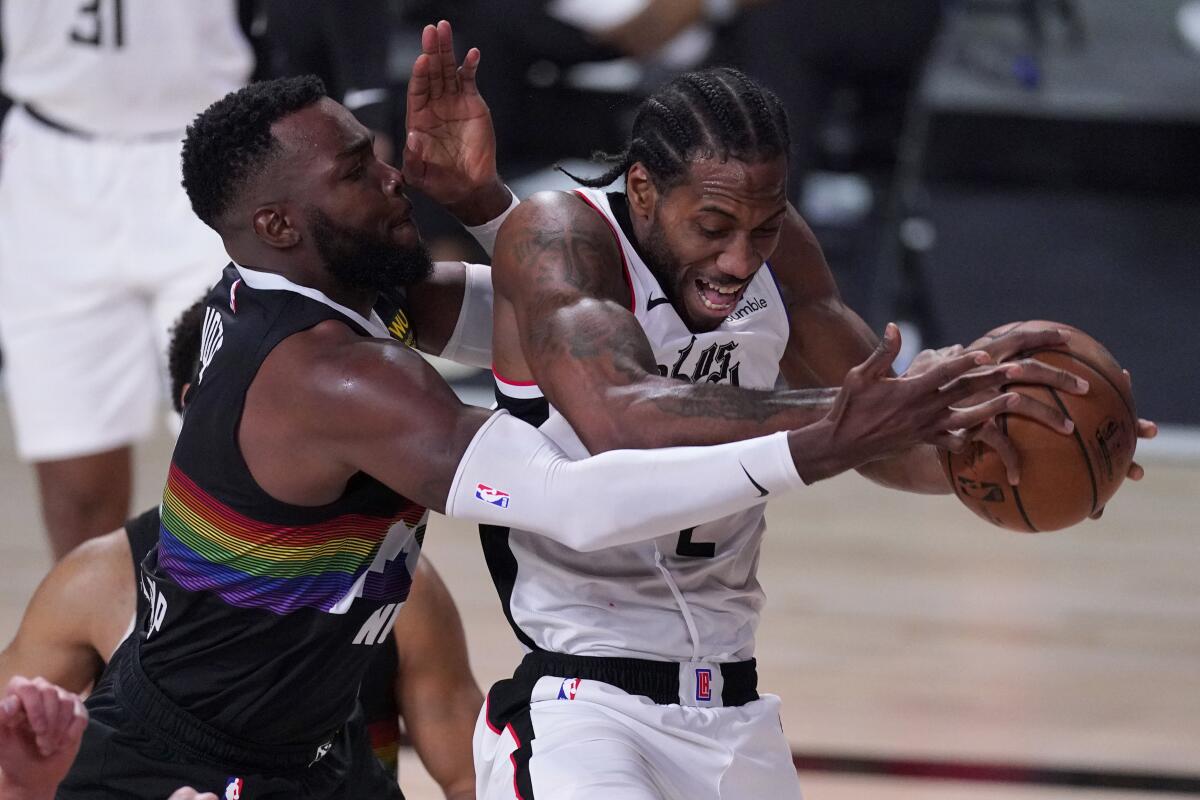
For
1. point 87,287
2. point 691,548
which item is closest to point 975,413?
point 691,548

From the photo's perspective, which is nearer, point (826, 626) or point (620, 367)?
point (620, 367)

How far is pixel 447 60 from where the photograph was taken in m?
3.31

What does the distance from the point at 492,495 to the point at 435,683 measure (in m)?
0.98

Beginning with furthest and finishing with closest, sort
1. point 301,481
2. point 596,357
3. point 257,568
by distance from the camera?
point 257,568 → point 301,481 → point 596,357

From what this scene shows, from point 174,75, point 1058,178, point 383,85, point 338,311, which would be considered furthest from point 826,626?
point 1058,178

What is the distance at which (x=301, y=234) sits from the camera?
9.76ft

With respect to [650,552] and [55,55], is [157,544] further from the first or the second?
[55,55]

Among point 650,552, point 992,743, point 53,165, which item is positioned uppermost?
point 650,552

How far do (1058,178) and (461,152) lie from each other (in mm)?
8329

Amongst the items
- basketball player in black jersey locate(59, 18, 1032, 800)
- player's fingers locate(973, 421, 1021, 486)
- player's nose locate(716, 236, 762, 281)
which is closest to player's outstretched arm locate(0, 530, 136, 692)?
basketball player in black jersey locate(59, 18, 1032, 800)

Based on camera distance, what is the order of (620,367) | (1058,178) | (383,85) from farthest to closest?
(1058,178) < (383,85) < (620,367)

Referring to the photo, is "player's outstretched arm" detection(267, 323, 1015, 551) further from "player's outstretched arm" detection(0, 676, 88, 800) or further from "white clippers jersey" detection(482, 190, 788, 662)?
"player's outstretched arm" detection(0, 676, 88, 800)

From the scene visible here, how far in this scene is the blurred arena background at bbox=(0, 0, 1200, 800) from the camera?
480cm

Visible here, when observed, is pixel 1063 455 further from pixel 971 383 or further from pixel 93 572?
pixel 93 572
